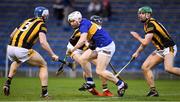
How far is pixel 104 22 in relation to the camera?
31.2 metres

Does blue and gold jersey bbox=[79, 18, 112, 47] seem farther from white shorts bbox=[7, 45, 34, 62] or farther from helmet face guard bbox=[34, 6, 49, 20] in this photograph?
white shorts bbox=[7, 45, 34, 62]

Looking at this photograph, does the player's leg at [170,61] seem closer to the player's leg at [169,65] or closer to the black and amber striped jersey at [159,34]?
the player's leg at [169,65]

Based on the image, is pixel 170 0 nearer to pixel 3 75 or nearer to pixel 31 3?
pixel 31 3

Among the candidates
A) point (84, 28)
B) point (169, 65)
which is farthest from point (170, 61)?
point (84, 28)

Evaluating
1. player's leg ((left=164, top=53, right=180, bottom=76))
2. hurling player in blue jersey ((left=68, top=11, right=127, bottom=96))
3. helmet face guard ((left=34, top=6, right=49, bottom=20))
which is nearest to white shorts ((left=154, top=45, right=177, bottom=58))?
player's leg ((left=164, top=53, right=180, bottom=76))

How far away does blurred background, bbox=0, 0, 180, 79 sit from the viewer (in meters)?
28.8

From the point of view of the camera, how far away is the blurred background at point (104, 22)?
2875 cm

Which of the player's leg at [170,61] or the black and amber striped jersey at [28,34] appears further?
the player's leg at [170,61]

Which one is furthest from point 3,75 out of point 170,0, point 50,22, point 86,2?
point 170,0

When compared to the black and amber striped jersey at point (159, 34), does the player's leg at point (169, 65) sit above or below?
below

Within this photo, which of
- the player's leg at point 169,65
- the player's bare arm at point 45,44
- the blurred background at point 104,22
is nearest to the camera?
the player's bare arm at point 45,44

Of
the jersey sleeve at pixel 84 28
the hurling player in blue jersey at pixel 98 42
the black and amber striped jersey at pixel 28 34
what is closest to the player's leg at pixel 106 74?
the hurling player in blue jersey at pixel 98 42

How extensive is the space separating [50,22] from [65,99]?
17055 millimetres

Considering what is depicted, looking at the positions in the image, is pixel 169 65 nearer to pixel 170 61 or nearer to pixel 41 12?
pixel 170 61
